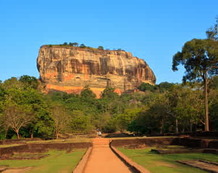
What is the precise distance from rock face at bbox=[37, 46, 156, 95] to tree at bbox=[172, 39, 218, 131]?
96735 mm

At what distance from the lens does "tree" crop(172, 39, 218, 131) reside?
2153 cm

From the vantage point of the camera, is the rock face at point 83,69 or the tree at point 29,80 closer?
the tree at point 29,80

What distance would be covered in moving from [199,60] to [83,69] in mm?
100142

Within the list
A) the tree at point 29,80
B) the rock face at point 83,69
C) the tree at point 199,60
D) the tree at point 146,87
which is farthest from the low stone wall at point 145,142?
the tree at point 146,87

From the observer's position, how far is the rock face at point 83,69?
386ft

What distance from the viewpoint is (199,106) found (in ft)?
98.3

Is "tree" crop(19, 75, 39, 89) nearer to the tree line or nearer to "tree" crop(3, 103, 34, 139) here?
the tree line

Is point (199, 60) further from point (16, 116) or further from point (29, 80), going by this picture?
point (29, 80)

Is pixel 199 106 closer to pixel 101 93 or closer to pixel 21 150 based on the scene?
pixel 21 150

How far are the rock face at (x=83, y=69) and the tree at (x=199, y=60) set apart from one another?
96735 mm

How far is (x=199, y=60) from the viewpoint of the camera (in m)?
23.0

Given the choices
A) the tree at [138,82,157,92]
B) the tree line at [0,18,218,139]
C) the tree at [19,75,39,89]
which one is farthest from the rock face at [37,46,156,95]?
the tree line at [0,18,218,139]

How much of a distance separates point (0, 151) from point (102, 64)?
110 m

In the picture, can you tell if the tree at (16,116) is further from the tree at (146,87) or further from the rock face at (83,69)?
the tree at (146,87)
